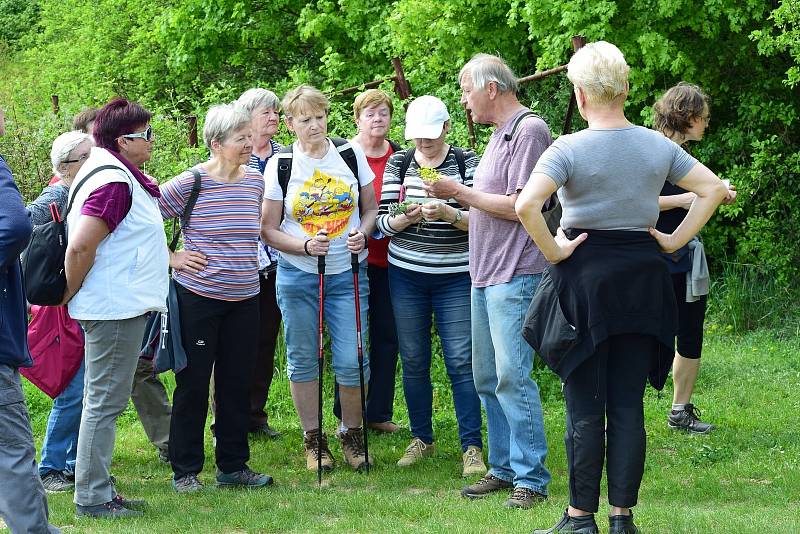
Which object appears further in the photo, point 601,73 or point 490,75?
point 490,75

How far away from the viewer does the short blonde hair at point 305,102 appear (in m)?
6.25

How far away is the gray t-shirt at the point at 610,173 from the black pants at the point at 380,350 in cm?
255

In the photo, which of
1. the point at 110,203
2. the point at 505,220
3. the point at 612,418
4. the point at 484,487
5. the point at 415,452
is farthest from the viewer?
the point at 415,452

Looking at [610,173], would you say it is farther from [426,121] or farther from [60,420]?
[60,420]

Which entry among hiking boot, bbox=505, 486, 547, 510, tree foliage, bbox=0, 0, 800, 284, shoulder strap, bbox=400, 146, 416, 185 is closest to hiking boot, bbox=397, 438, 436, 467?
hiking boot, bbox=505, 486, 547, 510

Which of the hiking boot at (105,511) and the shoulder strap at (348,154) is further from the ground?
the shoulder strap at (348,154)

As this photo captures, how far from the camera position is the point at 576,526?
181 inches

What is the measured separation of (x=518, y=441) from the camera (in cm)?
548

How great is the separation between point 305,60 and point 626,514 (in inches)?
742

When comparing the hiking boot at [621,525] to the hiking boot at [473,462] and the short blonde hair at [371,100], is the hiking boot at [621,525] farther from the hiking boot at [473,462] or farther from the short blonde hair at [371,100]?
the short blonde hair at [371,100]

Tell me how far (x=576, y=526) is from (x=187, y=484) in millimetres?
2504

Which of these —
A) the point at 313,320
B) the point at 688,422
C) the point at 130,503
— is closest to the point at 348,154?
the point at 313,320

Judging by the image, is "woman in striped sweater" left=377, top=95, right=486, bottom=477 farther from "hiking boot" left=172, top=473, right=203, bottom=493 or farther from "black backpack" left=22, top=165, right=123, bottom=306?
"black backpack" left=22, top=165, right=123, bottom=306

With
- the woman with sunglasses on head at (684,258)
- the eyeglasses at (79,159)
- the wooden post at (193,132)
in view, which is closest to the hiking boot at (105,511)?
the eyeglasses at (79,159)
